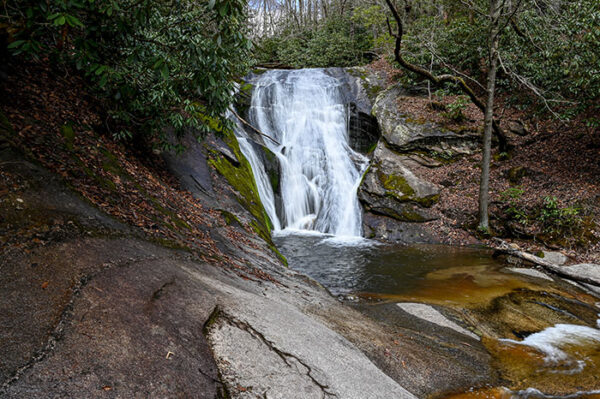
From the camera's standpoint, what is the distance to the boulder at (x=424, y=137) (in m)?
14.9

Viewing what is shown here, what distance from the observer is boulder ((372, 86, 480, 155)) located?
48.8 feet

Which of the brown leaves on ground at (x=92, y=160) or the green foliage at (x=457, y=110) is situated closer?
the brown leaves on ground at (x=92, y=160)

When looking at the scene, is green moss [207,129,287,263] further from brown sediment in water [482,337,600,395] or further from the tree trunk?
the tree trunk

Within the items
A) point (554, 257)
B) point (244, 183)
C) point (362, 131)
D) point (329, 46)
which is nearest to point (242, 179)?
point (244, 183)

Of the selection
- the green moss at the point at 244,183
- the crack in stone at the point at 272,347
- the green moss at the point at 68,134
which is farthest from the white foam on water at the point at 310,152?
the crack in stone at the point at 272,347

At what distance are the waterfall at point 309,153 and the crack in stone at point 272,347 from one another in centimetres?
1030

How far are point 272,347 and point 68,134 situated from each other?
5.00 metres

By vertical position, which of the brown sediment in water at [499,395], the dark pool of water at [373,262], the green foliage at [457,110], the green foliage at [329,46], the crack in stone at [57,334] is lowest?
the dark pool of water at [373,262]

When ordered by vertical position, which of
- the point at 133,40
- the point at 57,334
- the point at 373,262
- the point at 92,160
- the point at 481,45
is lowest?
the point at 373,262

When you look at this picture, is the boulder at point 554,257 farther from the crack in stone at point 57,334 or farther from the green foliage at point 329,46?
the green foliage at point 329,46

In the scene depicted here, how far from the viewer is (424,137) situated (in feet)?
49.4

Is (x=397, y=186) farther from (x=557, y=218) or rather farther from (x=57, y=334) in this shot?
(x=57, y=334)

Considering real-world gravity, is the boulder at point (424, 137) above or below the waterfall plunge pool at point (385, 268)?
above

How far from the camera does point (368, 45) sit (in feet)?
83.8
